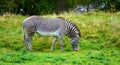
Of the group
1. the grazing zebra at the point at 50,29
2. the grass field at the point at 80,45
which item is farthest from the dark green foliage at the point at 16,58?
the grazing zebra at the point at 50,29

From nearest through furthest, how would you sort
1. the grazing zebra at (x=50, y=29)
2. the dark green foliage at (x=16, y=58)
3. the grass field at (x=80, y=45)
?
the dark green foliage at (x=16, y=58) → the grass field at (x=80, y=45) → the grazing zebra at (x=50, y=29)

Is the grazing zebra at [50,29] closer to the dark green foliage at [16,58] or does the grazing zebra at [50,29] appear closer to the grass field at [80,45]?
the grass field at [80,45]

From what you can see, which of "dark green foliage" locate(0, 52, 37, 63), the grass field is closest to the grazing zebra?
the grass field

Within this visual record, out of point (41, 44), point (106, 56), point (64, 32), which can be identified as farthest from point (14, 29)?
point (106, 56)

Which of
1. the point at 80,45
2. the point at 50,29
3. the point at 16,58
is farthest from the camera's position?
the point at 80,45

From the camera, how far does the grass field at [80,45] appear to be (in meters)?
16.4

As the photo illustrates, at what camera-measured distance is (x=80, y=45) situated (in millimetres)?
21047

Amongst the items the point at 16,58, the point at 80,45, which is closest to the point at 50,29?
the point at 80,45

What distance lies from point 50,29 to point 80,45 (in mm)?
2105

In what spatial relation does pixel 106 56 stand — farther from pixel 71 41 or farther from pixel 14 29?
pixel 14 29

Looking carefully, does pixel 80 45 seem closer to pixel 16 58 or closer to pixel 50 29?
pixel 50 29

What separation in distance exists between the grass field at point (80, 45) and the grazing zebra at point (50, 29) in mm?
609

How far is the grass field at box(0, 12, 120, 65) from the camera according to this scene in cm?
1644

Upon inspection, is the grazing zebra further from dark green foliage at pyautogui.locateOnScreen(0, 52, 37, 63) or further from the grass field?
dark green foliage at pyautogui.locateOnScreen(0, 52, 37, 63)
